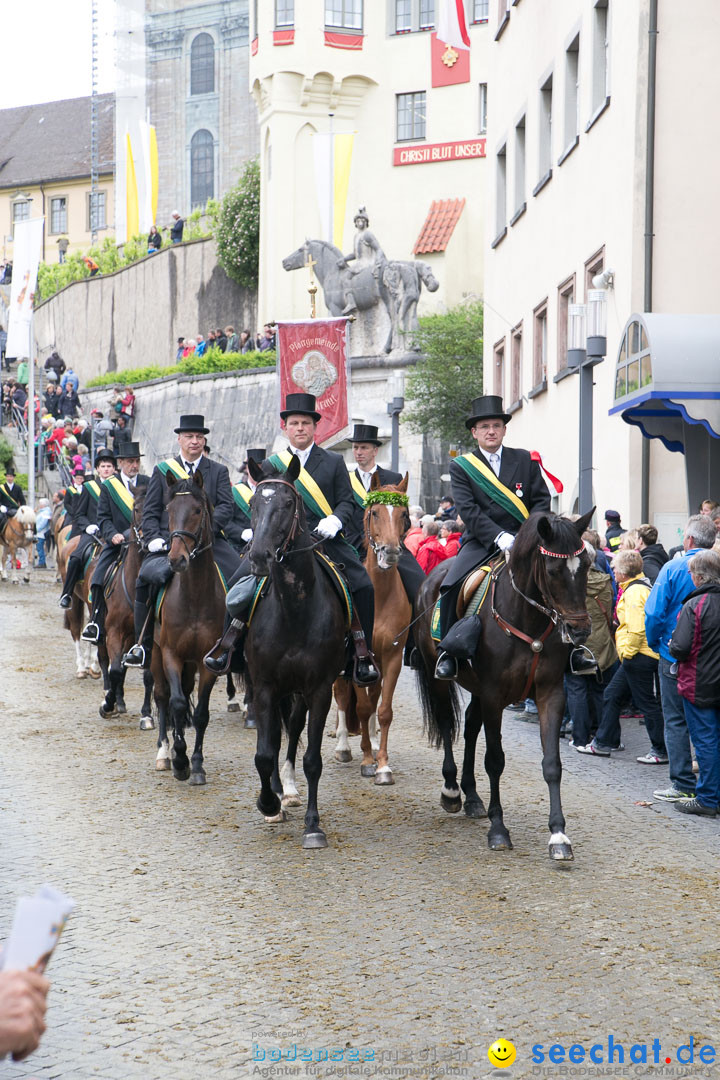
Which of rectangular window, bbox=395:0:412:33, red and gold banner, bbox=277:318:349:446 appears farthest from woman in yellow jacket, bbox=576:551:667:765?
rectangular window, bbox=395:0:412:33

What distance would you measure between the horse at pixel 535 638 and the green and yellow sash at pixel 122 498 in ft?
21.9

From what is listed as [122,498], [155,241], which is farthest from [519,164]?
[155,241]

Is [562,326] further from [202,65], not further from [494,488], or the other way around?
[202,65]

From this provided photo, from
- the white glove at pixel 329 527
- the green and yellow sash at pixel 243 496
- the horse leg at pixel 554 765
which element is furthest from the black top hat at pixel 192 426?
the horse leg at pixel 554 765

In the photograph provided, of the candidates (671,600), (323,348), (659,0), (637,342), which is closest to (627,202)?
(659,0)

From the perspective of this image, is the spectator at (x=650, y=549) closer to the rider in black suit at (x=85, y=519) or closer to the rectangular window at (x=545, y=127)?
the rider in black suit at (x=85, y=519)

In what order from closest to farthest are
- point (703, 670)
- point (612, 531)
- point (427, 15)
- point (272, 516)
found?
1. point (272, 516)
2. point (703, 670)
3. point (612, 531)
4. point (427, 15)

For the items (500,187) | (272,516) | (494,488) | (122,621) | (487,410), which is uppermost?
(500,187)

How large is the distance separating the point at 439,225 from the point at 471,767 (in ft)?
148

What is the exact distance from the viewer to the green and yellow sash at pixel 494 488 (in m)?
9.80

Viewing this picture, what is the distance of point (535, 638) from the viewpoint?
889 cm

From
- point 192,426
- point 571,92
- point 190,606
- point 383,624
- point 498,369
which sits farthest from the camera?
point 498,369

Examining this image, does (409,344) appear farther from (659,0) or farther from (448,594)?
(448,594)

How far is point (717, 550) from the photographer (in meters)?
11.0
